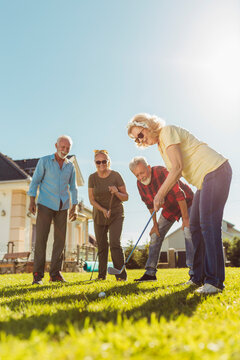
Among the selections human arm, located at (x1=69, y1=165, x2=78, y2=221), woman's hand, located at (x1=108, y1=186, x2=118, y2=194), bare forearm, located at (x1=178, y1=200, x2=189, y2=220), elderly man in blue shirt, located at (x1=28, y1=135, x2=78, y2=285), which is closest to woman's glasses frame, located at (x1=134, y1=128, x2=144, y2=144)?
bare forearm, located at (x1=178, y1=200, x2=189, y2=220)

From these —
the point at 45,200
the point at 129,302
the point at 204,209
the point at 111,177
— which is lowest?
the point at 129,302

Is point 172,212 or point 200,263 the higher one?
point 172,212

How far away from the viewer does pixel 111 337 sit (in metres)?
1.26

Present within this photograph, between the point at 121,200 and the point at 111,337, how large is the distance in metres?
4.24

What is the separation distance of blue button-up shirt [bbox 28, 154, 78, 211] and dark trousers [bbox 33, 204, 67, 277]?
0.43 ft

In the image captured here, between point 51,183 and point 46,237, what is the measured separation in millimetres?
915

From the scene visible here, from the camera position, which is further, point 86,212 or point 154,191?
point 86,212

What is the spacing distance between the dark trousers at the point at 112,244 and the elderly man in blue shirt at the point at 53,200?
64cm

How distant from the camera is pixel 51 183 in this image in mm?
5574

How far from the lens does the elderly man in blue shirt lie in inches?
208

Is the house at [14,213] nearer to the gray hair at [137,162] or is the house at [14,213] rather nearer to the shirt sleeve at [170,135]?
the gray hair at [137,162]

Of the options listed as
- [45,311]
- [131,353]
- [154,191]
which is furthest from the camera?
[154,191]

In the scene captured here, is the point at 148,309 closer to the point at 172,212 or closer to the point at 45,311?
the point at 45,311

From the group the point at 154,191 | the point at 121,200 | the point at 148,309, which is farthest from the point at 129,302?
the point at 121,200
